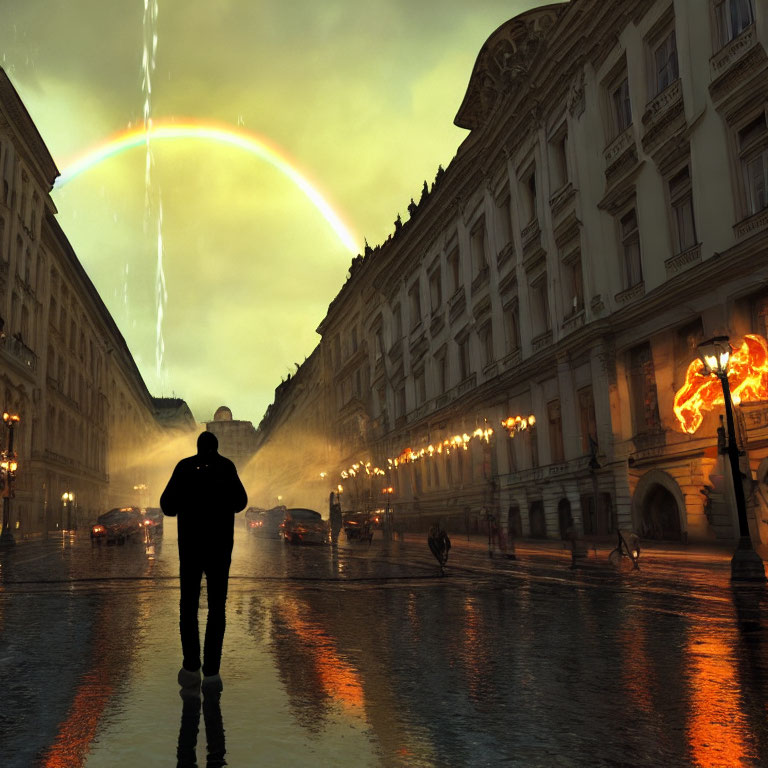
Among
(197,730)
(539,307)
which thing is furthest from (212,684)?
(539,307)

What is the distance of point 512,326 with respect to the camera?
3650 cm

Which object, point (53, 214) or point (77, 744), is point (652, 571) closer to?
point (77, 744)

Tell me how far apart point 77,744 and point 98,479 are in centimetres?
8004

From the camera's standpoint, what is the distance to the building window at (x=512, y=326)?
118 ft

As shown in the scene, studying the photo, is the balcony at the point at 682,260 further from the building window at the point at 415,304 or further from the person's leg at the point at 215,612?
the building window at the point at 415,304

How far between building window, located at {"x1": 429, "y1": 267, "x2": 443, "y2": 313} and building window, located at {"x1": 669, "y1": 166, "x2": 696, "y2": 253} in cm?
2272

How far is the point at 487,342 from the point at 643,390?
1401cm

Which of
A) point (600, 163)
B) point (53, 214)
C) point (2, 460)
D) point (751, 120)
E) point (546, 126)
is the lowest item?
point (2, 460)

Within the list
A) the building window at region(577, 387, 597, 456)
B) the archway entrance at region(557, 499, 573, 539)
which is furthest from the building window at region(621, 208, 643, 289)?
the archway entrance at region(557, 499, 573, 539)

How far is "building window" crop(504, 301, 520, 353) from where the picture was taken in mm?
35875

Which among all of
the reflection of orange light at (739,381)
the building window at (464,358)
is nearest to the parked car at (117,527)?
the building window at (464,358)

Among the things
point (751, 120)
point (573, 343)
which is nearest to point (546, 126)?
point (573, 343)

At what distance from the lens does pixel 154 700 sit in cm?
542

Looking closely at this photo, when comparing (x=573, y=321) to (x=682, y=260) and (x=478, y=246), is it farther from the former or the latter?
(x=478, y=246)
